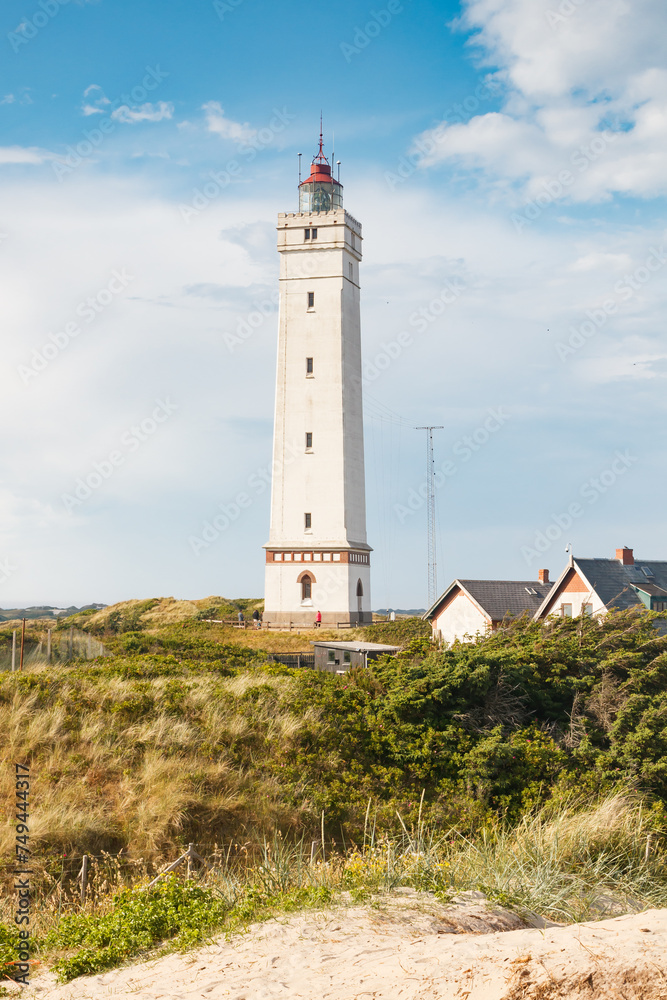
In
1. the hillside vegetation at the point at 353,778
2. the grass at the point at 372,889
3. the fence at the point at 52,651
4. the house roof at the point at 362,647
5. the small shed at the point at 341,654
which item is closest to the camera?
the grass at the point at 372,889

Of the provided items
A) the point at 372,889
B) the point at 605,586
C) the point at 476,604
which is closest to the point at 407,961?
the point at 372,889

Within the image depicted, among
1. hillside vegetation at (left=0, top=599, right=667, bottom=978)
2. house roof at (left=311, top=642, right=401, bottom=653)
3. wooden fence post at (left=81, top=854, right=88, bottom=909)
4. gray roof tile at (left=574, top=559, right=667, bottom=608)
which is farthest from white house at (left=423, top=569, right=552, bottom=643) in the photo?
wooden fence post at (left=81, top=854, right=88, bottom=909)

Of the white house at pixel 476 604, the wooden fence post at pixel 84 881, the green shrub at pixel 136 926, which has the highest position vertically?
the white house at pixel 476 604

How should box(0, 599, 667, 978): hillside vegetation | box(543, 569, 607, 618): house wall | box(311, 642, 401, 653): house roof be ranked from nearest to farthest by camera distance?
box(0, 599, 667, 978): hillside vegetation → box(311, 642, 401, 653): house roof → box(543, 569, 607, 618): house wall

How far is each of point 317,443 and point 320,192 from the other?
14021 millimetres

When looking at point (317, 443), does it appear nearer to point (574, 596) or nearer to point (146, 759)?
point (574, 596)

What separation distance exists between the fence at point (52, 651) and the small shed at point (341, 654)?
650 cm

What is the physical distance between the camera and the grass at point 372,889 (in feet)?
21.6

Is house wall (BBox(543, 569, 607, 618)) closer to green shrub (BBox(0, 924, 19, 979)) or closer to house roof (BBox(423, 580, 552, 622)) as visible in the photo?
house roof (BBox(423, 580, 552, 622))

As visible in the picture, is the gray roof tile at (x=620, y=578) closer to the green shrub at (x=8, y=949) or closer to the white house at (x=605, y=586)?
the white house at (x=605, y=586)

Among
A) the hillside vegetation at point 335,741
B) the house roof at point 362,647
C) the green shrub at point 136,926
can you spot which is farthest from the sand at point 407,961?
the house roof at point 362,647

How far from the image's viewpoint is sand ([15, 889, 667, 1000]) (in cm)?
462

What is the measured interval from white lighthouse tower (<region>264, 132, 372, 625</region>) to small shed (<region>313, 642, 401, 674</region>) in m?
14.8

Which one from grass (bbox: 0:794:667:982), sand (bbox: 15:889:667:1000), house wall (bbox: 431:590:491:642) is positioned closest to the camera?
sand (bbox: 15:889:667:1000)
